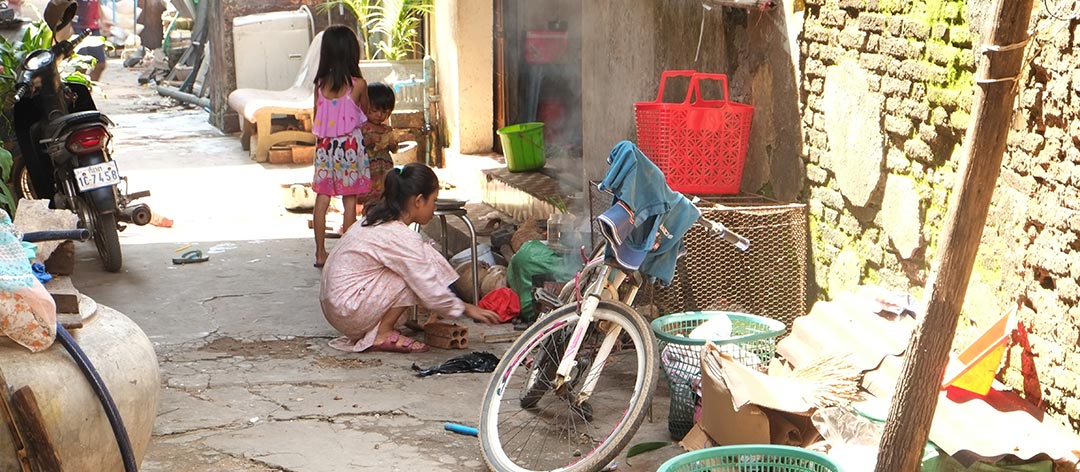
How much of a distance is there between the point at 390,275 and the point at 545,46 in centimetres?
467

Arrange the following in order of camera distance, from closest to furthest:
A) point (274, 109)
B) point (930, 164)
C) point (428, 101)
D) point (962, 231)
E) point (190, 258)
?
1. point (962, 231)
2. point (930, 164)
3. point (190, 258)
4. point (428, 101)
5. point (274, 109)

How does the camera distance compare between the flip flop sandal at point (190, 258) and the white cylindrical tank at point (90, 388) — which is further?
the flip flop sandal at point (190, 258)

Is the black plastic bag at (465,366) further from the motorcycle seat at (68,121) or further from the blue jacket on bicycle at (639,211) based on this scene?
the motorcycle seat at (68,121)

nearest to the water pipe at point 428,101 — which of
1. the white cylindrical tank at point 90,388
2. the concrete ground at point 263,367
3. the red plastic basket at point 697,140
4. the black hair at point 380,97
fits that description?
the concrete ground at point 263,367

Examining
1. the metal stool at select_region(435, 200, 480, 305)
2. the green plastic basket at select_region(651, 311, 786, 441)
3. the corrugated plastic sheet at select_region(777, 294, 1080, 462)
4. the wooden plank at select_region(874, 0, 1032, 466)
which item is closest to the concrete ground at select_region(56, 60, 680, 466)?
the green plastic basket at select_region(651, 311, 786, 441)

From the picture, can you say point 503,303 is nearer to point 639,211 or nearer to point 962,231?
point 639,211

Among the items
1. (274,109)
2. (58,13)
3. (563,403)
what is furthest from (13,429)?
(274,109)

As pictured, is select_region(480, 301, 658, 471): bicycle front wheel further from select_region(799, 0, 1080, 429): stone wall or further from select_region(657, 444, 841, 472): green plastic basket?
select_region(799, 0, 1080, 429): stone wall

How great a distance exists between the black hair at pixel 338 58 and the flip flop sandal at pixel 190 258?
4.86 ft

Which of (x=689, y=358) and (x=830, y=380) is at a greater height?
(x=830, y=380)

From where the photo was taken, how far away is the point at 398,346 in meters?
6.07

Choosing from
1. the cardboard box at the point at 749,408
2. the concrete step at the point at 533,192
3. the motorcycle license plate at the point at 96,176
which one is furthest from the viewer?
the concrete step at the point at 533,192

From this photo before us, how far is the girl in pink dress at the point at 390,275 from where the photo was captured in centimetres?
595

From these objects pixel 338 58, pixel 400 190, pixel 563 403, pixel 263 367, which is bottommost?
pixel 263 367
